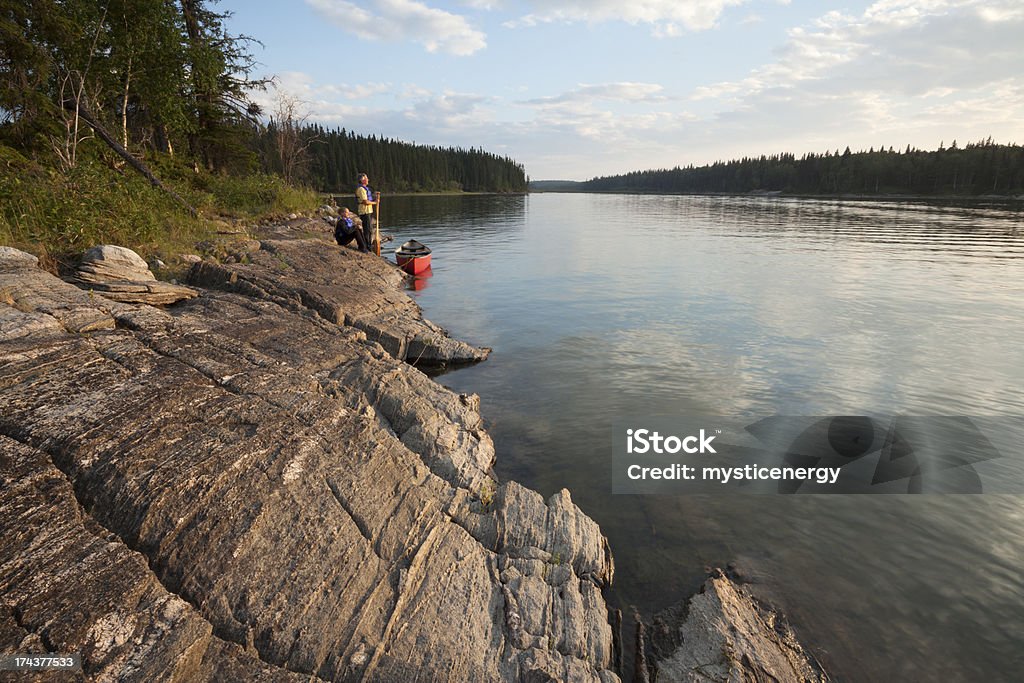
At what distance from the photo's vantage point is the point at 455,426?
24.6 ft

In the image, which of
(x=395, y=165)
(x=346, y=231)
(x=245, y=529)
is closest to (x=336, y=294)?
(x=346, y=231)

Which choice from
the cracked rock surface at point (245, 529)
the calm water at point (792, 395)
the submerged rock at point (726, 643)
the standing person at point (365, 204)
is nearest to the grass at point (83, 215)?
the cracked rock surface at point (245, 529)

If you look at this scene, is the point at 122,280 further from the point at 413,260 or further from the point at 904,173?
the point at 904,173

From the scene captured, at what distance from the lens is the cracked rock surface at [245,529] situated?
332 cm

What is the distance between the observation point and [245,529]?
4020 millimetres

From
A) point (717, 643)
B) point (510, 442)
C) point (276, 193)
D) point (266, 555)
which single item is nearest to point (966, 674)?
point (717, 643)

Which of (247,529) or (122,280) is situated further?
(122,280)

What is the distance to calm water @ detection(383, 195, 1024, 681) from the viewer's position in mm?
5375

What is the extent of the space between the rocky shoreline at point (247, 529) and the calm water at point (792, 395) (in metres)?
1.43

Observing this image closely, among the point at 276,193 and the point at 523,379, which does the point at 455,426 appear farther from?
the point at 276,193

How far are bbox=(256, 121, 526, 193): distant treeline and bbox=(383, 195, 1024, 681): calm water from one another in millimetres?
100839

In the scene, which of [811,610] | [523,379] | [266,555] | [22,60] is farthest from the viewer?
[22,60]

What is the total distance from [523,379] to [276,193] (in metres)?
28.1

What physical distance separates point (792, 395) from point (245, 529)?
35.7 ft
